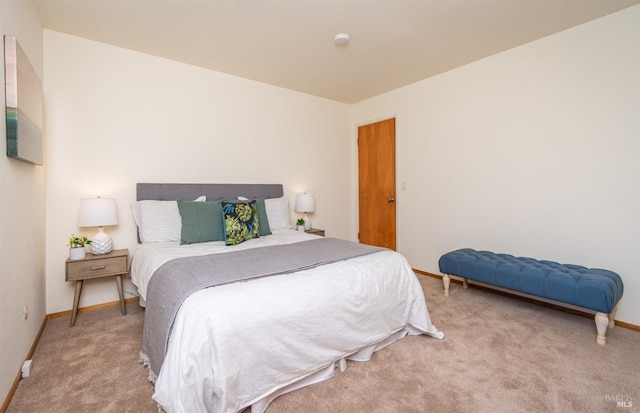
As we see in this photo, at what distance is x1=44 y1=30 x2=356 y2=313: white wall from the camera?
276 cm

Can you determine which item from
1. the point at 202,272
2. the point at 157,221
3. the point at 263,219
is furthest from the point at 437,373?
the point at 157,221

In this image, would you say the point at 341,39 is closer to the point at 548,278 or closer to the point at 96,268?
the point at 548,278

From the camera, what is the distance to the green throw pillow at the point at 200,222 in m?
2.78

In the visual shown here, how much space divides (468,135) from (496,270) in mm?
1634

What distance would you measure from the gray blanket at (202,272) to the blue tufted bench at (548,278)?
4.06ft

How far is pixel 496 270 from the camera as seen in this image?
2.76 m

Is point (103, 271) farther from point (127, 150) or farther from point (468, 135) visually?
point (468, 135)

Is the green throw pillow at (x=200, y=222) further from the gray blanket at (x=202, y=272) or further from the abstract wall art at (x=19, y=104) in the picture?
the abstract wall art at (x=19, y=104)

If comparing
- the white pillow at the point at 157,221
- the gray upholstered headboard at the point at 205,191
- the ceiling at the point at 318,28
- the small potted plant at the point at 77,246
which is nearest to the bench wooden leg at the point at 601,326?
the ceiling at the point at 318,28

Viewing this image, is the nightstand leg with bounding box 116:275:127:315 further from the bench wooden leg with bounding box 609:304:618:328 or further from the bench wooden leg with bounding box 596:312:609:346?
the bench wooden leg with bounding box 609:304:618:328

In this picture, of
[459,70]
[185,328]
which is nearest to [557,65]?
[459,70]

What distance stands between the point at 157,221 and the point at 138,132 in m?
1.00

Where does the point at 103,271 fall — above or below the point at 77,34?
below

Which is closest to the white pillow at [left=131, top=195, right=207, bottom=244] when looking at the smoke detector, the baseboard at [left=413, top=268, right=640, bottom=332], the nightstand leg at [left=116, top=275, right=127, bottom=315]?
the nightstand leg at [left=116, top=275, right=127, bottom=315]
